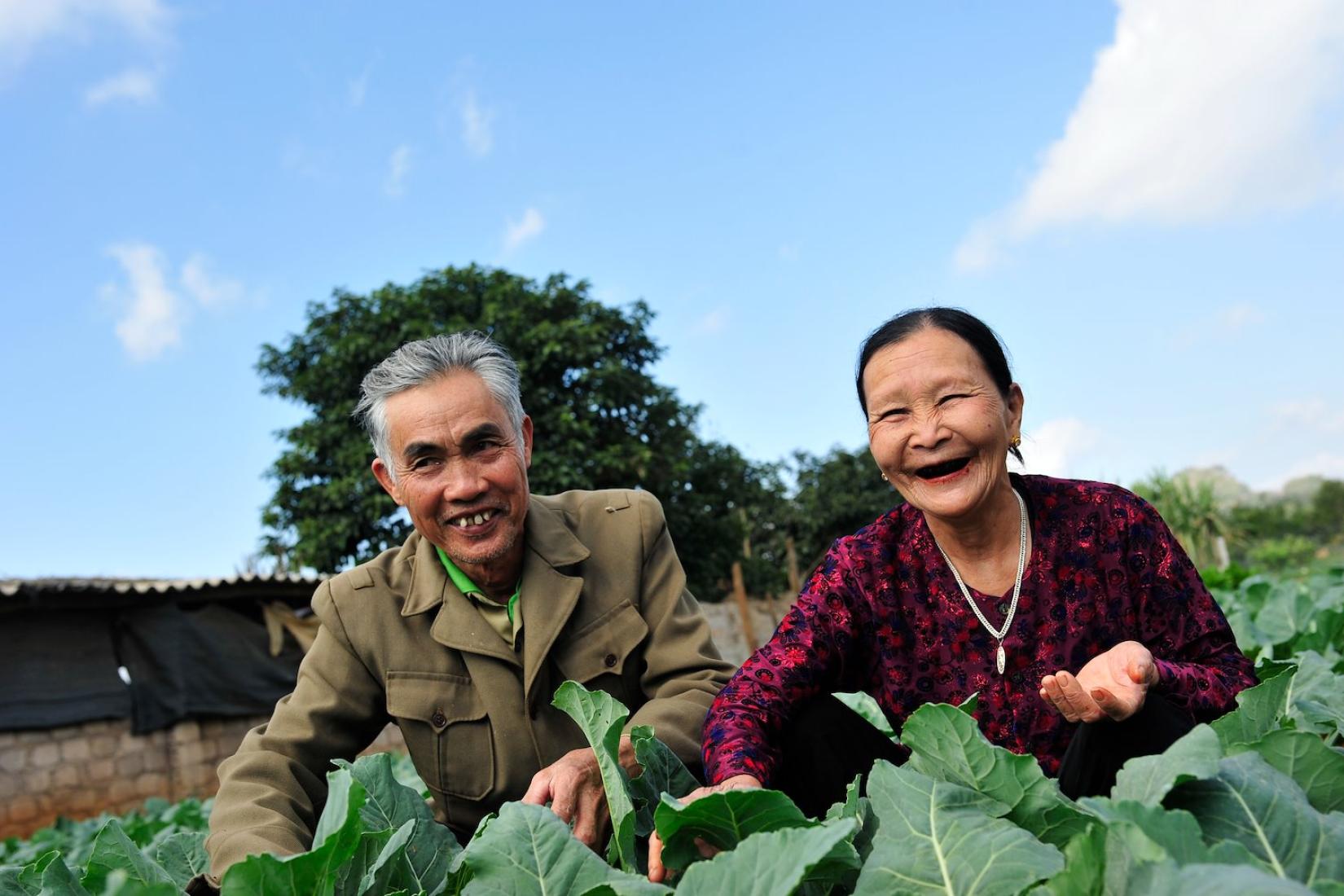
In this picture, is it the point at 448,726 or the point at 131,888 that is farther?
the point at 448,726

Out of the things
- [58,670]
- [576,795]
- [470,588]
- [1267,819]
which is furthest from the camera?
[58,670]

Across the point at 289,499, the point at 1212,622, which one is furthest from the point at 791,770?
the point at 289,499

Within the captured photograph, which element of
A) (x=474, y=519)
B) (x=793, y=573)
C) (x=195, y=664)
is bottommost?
(x=474, y=519)

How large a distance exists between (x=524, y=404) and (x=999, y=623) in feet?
43.3

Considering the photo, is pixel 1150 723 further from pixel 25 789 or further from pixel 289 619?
pixel 289 619

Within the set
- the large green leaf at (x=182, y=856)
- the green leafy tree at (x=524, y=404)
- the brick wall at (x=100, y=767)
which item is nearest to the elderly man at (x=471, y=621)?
the large green leaf at (x=182, y=856)

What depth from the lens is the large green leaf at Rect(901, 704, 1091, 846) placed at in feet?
3.50

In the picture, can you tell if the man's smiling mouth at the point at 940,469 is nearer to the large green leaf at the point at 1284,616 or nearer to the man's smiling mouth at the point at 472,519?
the man's smiling mouth at the point at 472,519

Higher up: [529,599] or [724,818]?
[529,599]

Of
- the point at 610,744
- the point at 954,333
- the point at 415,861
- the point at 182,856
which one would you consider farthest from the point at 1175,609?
the point at 182,856

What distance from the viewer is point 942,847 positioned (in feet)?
3.15

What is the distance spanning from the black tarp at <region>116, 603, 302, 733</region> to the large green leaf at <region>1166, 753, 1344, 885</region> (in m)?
8.88

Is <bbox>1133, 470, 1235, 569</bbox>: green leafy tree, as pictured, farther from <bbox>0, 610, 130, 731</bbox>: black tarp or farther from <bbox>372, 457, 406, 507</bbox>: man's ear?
<bbox>372, 457, 406, 507</bbox>: man's ear

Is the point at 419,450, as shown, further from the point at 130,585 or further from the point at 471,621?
the point at 130,585
